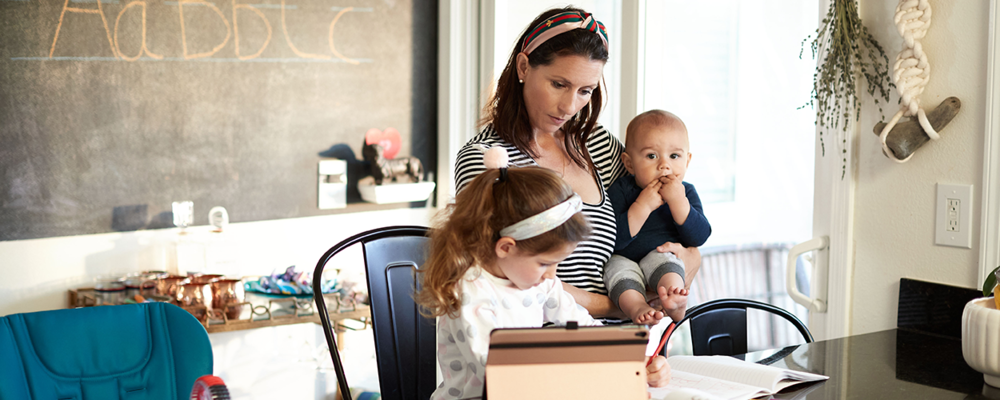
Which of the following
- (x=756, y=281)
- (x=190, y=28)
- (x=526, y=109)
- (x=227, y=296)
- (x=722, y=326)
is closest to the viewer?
(x=526, y=109)

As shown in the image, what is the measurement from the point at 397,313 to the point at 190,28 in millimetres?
1752

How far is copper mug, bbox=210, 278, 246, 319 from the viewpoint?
8.08ft

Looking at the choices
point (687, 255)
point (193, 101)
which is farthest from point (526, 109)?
point (193, 101)

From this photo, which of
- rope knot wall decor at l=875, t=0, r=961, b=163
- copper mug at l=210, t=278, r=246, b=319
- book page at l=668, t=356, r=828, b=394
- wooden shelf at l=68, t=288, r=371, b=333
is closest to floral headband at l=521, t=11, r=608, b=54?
book page at l=668, t=356, r=828, b=394

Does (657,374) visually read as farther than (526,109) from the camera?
No

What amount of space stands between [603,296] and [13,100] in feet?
6.86

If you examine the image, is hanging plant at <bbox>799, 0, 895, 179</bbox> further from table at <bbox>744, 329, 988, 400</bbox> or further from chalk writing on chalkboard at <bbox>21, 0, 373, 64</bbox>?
chalk writing on chalkboard at <bbox>21, 0, 373, 64</bbox>

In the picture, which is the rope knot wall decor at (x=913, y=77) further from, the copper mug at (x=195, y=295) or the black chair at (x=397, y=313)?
the copper mug at (x=195, y=295)

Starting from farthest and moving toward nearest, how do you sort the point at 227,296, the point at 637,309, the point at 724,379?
the point at 227,296, the point at 637,309, the point at 724,379

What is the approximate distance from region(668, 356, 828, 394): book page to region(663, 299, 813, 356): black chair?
0.83ft

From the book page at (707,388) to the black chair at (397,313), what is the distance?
20.2 inches

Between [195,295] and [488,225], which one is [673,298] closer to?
[488,225]

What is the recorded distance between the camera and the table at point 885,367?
1233 mm

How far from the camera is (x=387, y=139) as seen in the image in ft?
10.2
